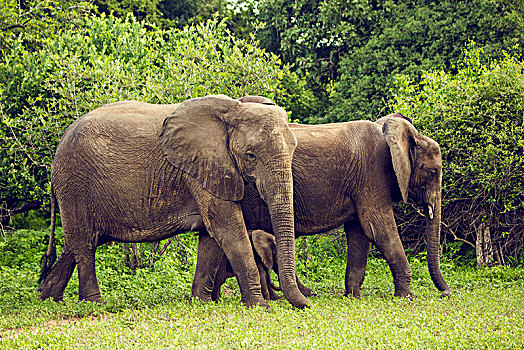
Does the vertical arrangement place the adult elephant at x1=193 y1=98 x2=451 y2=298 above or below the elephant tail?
above

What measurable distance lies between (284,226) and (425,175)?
330 cm

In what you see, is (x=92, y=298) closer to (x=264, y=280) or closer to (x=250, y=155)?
(x=264, y=280)

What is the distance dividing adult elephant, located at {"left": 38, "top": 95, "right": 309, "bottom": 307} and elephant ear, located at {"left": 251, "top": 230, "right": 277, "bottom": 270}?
1.13m

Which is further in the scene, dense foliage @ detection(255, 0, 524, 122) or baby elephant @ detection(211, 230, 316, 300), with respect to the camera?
dense foliage @ detection(255, 0, 524, 122)

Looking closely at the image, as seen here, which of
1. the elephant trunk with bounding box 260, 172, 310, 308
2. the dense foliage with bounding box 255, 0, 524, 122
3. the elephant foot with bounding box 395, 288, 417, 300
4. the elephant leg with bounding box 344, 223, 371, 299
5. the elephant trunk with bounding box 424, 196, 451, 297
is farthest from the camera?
the dense foliage with bounding box 255, 0, 524, 122

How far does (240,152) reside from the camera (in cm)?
976

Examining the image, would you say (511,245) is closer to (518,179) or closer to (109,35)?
(518,179)

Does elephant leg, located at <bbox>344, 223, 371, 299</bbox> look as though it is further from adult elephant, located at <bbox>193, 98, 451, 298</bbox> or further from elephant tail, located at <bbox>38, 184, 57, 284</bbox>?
elephant tail, located at <bbox>38, 184, 57, 284</bbox>

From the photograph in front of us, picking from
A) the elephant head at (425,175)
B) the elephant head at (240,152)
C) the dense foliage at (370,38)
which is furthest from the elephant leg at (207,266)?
the dense foliage at (370,38)

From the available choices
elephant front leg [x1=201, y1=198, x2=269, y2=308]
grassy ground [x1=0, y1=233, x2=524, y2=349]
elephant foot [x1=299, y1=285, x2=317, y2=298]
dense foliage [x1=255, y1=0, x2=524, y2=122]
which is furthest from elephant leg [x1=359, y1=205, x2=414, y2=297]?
dense foliage [x1=255, y1=0, x2=524, y2=122]

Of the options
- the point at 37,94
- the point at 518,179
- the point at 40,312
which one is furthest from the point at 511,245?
the point at 37,94

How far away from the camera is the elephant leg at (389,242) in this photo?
10.7m

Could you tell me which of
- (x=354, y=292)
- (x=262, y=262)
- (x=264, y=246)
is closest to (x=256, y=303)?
(x=262, y=262)

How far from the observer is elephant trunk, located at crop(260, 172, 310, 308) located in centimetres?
920
